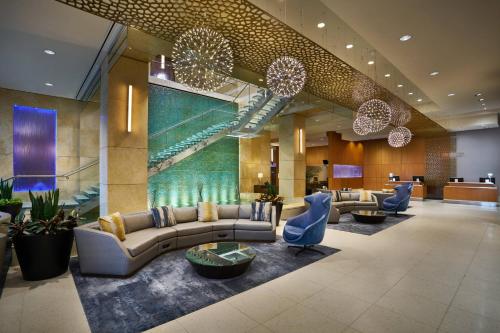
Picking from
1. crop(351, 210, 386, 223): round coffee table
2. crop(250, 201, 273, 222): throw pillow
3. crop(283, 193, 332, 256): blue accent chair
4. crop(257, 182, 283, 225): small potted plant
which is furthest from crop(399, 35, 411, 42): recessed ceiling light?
crop(351, 210, 386, 223): round coffee table

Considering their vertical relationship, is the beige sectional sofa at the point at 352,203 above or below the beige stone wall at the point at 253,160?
below

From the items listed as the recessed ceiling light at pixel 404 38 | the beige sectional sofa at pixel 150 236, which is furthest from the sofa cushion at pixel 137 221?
the recessed ceiling light at pixel 404 38

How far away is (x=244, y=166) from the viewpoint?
36.4 ft

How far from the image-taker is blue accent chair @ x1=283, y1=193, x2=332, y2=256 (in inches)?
190

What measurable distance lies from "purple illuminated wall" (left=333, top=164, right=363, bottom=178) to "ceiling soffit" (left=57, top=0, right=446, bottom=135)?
38.5 feet

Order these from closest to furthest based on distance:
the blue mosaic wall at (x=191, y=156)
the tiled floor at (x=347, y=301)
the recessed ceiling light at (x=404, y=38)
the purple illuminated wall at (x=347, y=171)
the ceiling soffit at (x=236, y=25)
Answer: the tiled floor at (x=347, y=301) < the ceiling soffit at (x=236, y=25) < the recessed ceiling light at (x=404, y=38) < the blue mosaic wall at (x=191, y=156) < the purple illuminated wall at (x=347, y=171)

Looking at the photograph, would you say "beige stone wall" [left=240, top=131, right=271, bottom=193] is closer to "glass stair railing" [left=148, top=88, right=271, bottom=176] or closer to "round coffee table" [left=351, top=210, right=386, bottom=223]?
"glass stair railing" [left=148, top=88, right=271, bottom=176]

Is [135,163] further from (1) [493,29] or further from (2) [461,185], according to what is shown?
(2) [461,185]

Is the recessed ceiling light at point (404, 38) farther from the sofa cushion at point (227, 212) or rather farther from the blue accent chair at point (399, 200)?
the blue accent chair at point (399, 200)

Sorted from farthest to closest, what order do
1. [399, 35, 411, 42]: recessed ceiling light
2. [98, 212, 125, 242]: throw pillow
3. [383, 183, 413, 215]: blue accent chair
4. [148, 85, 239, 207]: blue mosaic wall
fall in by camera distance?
[383, 183, 413, 215]: blue accent chair → [148, 85, 239, 207]: blue mosaic wall → [399, 35, 411, 42]: recessed ceiling light → [98, 212, 125, 242]: throw pillow

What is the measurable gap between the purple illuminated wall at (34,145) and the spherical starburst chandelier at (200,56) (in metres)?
8.61

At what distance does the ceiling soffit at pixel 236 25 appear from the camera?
3627 mm

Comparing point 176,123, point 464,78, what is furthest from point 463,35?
point 176,123

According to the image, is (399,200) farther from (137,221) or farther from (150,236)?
(137,221)
